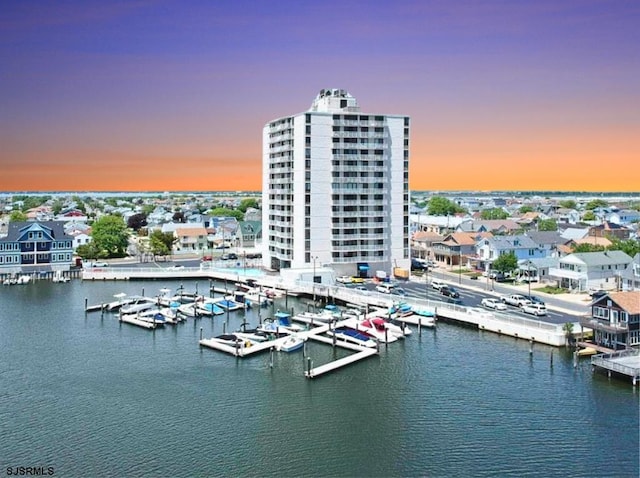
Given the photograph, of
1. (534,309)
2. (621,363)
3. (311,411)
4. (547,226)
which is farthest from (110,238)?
(621,363)

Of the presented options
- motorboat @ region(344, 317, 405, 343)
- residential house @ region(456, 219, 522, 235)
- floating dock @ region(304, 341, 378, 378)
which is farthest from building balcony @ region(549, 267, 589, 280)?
residential house @ region(456, 219, 522, 235)

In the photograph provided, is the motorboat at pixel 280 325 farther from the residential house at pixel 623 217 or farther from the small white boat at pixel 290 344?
the residential house at pixel 623 217

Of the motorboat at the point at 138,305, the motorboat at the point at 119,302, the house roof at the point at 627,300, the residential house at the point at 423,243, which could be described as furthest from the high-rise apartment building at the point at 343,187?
the house roof at the point at 627,300

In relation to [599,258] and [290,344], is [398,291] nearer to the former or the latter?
[599,258]

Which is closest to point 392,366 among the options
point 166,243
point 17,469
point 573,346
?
point 573,346

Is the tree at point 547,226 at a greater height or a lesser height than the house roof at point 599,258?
greater

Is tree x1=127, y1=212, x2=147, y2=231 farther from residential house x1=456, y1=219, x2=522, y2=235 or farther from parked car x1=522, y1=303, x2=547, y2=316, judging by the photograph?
parked car x1=522, y1=303, x2=547, y2=316
